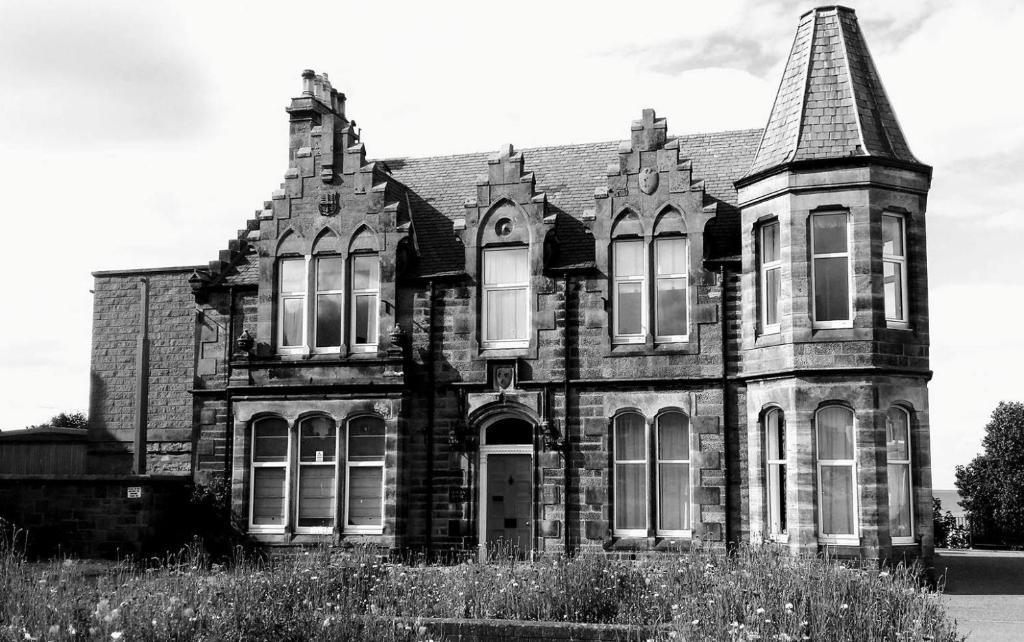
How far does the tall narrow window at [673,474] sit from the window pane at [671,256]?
2.87 meters

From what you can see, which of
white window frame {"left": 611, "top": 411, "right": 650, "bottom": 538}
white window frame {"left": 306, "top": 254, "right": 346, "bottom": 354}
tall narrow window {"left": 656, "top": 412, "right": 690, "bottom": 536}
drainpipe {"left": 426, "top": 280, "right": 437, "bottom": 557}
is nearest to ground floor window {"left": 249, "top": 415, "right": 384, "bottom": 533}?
drainpipe {"left": 426, "top": 280, "right": 437, "bottom": 557}

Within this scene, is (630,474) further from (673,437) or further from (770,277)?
(770,277)

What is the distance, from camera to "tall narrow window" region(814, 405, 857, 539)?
811 inches

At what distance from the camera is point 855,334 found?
20734mm

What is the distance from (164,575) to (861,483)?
12.0 m

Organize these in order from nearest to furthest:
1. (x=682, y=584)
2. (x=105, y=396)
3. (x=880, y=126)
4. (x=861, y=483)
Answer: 1. (x=682, y=584)
2. (x=861, y=483)
3. (x=880, y=126)
4. (x=105, y=396)

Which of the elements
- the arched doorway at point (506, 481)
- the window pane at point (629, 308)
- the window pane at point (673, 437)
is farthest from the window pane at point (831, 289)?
the arched doorway at point (506, 481)

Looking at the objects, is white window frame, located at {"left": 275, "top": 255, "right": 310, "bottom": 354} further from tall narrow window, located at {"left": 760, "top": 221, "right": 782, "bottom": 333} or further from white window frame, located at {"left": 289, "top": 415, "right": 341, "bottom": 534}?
tall narrow window, located at {"left": 760, "top": 221, "right": 782, "bottom": 333}

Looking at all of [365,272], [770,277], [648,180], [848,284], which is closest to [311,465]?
[365,272]

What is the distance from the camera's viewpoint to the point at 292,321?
25.2m

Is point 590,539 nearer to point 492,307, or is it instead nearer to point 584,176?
point 492,307

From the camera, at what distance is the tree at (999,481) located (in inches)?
1443

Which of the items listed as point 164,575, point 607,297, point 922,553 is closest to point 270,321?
point 607,297

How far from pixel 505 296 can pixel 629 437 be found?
12.8 ft
